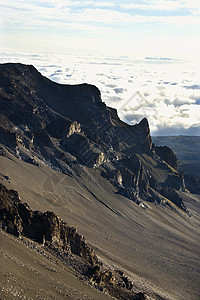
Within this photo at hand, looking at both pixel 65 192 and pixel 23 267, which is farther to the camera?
pixel 65 192

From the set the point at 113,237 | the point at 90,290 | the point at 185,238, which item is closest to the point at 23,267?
the point at 90,290

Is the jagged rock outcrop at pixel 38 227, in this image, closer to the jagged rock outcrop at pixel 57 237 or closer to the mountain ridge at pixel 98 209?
the jagged rock outcrop at pixel 57 237

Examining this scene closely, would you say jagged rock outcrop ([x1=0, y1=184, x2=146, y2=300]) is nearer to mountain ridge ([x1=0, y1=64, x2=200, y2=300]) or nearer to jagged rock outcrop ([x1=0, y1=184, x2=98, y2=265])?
jagged rock outcrop ([x1=0, y1=184, x2=98, y2=265])

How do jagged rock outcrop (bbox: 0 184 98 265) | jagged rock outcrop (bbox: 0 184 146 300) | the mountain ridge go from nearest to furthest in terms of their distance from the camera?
jagged rock outcrop (bbox: 0 184 146 300) < jagged rock outcrop (bbox: 0 184 98 265) < the mountain ridge

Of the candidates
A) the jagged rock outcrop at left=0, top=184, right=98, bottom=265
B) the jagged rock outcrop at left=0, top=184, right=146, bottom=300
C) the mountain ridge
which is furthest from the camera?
the mountain ridge

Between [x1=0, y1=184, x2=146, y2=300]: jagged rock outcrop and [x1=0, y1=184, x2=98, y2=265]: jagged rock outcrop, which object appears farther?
[x1=0, y1=184, x2=98, y2=265]: jagged rock outcrop

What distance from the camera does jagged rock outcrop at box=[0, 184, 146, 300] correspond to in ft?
254

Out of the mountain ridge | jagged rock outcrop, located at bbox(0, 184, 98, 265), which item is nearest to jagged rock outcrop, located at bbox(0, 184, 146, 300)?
jagged rock outcrop, located at bbox(0, 184, 98, 265)

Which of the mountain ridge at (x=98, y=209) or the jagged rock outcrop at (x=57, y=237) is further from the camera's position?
the mountain ridge at (x=98, y=209)

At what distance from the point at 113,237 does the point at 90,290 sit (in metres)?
74.6

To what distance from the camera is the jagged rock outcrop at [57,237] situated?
77.3 metres

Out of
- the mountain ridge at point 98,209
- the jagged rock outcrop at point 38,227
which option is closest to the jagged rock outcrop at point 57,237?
the jagged rock outcrop at point 38,227

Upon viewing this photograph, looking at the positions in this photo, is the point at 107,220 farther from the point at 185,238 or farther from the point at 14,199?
the point at 14,199

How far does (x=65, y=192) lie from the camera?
6417 inches
